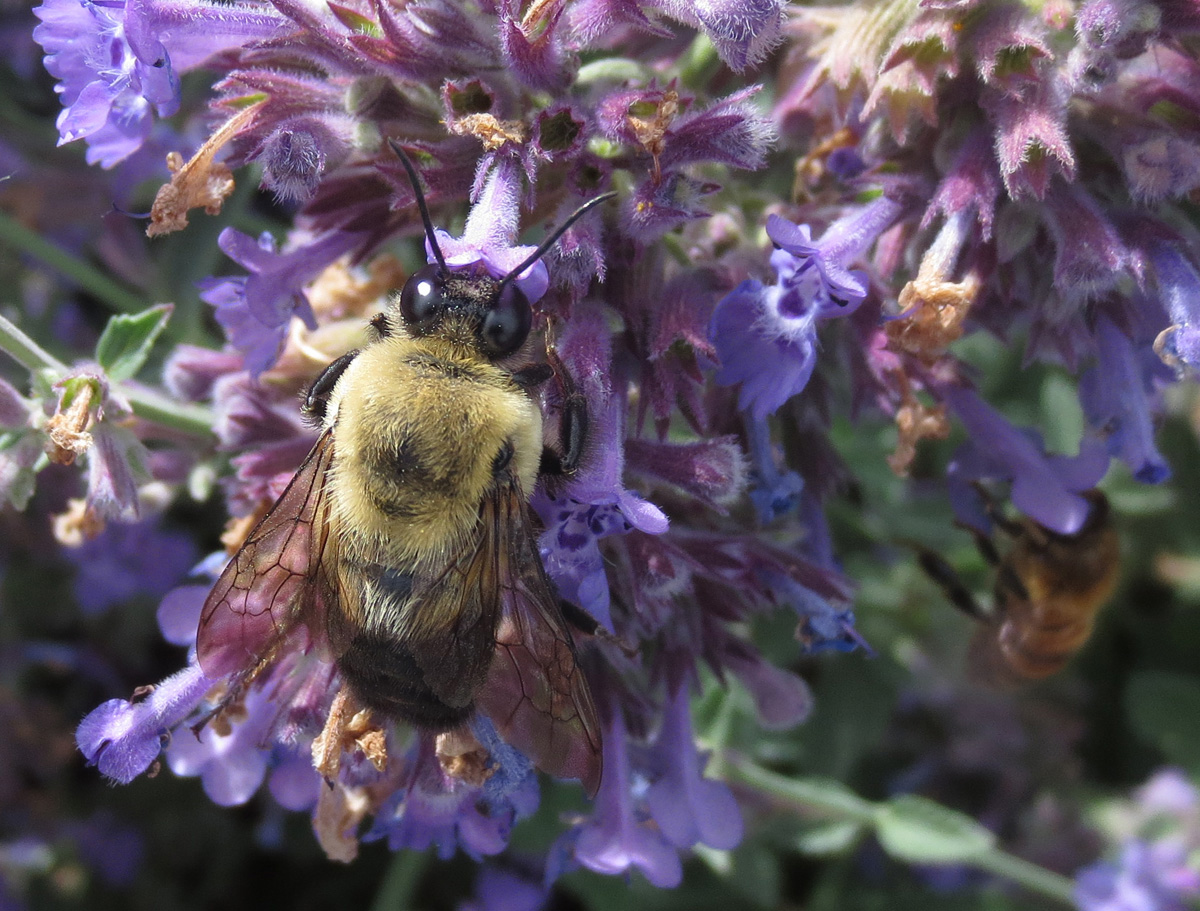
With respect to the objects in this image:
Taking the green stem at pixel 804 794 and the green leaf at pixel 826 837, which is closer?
the green stem at pixel 804 794

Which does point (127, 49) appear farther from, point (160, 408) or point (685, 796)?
point (685, 796)

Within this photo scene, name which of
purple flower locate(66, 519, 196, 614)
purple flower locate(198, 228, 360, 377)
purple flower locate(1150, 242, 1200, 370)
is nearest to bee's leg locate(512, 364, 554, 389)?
purple flower locate(198, 228, 360, 377)

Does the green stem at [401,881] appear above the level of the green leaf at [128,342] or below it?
below

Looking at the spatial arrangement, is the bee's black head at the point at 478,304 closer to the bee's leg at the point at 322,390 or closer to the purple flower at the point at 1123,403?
the bee's leg at the point at 322,390

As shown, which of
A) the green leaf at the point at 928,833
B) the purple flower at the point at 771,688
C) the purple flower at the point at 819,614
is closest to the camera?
the purple flower at the point at 819,614

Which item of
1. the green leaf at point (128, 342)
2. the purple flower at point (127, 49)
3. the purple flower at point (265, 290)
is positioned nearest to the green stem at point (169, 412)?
the green leaf at point (128, 342)

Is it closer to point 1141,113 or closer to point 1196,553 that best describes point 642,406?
point 1141,113

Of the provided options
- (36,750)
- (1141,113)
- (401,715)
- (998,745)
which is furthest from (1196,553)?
(36,750)

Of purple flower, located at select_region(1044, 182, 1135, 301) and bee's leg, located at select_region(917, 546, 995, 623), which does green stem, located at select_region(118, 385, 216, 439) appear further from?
purple flower, located at select_region(1044, 182, 1135, 301)
